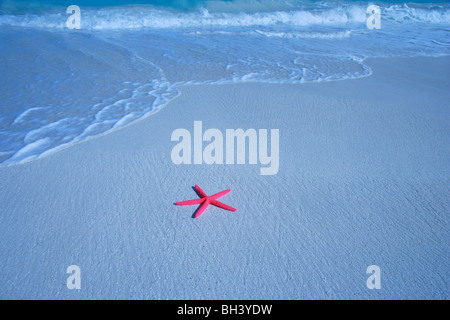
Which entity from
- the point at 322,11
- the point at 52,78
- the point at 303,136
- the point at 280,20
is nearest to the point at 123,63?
the point at 52,78

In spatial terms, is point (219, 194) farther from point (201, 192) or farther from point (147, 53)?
point (147, 53)

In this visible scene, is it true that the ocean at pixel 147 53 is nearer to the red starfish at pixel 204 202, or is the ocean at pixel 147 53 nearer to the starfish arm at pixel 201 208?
the red starfish at pixel 204 202

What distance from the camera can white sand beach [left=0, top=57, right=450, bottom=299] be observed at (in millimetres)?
1930

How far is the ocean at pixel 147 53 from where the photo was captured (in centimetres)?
380

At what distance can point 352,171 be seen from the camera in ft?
9.52

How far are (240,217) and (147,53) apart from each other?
526cm

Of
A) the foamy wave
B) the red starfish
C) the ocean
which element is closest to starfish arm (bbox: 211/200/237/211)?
the red starfish

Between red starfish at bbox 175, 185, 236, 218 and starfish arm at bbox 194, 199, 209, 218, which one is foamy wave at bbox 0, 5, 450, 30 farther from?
starfish arm at bbox 194, 199, 209, 218

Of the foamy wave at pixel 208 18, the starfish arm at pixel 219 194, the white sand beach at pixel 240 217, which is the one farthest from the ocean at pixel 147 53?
the starfish arm at pixel 219 194

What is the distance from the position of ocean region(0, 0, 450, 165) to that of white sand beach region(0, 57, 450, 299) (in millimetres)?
759

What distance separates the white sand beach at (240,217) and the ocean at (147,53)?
2.49 ft

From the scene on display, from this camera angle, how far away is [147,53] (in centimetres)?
659

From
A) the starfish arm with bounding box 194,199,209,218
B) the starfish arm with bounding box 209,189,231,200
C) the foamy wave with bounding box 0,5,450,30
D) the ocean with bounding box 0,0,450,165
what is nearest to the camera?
the starfish arm with bounding box 194,199,209,218

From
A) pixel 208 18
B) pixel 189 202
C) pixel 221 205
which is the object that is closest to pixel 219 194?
pixel 221 205
